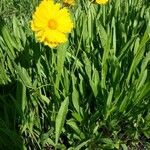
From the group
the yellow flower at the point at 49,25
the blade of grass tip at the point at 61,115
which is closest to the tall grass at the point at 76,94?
the blade of grass tip at the point at 61,115

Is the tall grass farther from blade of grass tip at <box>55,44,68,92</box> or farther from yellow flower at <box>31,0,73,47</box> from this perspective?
yellow flower at <box>31,0,73,47</box>

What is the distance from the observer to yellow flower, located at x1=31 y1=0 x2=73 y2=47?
4.15 feet

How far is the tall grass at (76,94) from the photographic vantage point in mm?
1518

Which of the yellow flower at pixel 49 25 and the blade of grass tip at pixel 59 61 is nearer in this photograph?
the yellow flower at pixel 49 25

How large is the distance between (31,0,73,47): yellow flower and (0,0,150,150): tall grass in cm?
21

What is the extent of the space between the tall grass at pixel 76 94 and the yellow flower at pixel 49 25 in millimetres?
213

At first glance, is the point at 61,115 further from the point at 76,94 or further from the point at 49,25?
the point at 49,25

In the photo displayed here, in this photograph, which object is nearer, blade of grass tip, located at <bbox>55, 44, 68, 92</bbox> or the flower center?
the flower center

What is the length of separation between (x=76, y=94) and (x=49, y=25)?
1.20 ft

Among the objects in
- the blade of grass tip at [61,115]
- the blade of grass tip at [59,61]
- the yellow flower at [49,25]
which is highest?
the yellow flower at [49,25]

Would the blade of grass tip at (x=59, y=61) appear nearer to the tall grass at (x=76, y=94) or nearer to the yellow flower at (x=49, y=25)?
the tall grass at (x=76, y=94)

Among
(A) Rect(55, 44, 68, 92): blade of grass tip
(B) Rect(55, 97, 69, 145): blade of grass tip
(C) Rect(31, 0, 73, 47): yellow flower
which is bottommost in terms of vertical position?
(B) Rect(55, 97, 69, 145): blade of grass tip

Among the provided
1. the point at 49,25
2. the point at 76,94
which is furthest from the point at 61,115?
the point at 49,25

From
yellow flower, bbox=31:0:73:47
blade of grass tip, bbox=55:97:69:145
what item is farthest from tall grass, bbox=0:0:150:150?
yellow flower, bbox=31:0:73:47
